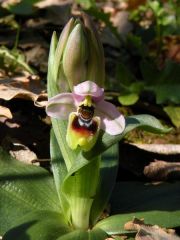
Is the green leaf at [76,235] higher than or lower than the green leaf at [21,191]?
lower

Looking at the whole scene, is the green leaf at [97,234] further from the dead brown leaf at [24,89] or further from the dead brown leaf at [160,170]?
the dead brown leaf at [24,89]

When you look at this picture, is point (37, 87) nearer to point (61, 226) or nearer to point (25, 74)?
point (25, 74)

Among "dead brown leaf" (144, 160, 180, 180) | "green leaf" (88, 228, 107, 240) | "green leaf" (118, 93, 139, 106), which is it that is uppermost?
"green leaf" (118, 93, 139, 106)

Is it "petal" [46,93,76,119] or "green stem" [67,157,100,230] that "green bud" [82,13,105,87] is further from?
"green stem" [67,157,100,230]

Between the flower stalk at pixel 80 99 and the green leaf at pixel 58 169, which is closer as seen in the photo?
the flower stalk at pixel 80 99

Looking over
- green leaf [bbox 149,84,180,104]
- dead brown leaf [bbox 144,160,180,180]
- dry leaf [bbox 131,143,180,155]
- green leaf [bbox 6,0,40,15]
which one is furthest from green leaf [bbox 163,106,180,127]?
green leaf [bbox 6,0,40,15]

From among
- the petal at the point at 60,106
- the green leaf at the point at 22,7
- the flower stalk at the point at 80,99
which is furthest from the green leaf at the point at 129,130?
the green leaf at the point at 22,7

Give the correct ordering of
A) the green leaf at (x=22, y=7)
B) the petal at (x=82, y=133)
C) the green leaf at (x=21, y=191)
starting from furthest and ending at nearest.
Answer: the green leaf at (x=22, y=7) → the green leaf at (x=21, y=191) → the petal at (x=82, y=133)
